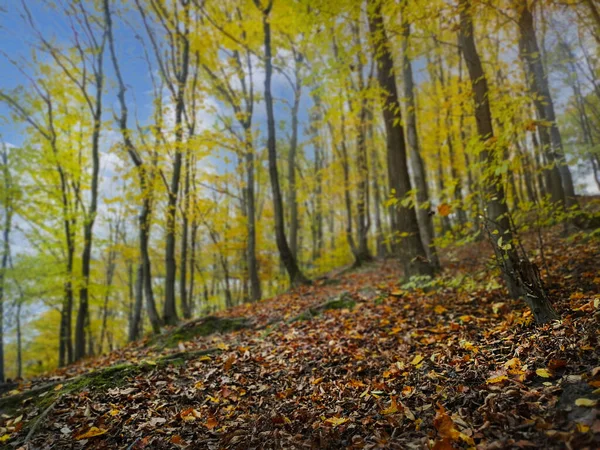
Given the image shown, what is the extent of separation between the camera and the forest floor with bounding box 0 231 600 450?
1.88 meters

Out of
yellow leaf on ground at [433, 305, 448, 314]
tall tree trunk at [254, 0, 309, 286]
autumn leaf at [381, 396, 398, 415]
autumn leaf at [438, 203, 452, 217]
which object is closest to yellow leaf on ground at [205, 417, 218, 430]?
autumn leaf at [381, 396, 398, 415]

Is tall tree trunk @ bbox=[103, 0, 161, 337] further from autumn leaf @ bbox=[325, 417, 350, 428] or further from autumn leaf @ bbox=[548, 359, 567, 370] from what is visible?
autumn leaf @ bbox=[548, 359, 567, 370]

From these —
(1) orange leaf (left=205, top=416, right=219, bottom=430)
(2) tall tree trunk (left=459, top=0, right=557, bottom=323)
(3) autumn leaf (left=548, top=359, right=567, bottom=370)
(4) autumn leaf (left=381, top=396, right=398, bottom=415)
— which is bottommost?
(1) orange leaf (left=205, top=416, right=219, bottom=430)

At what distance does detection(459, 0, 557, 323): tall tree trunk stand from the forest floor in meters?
0.20

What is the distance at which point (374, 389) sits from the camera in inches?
105

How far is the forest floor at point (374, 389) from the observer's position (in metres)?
1.88

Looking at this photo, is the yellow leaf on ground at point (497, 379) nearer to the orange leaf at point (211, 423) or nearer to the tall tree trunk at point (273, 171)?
the orange leaf at point (211, 423)

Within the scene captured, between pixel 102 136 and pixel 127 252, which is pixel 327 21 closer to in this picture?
pixel 102 136

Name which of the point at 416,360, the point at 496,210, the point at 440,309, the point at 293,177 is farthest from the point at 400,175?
the point at 293,177

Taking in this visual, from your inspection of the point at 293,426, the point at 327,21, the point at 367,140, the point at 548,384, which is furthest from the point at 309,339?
the point at 367,140

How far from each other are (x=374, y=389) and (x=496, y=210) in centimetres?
270

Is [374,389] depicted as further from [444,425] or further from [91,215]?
[91,215]

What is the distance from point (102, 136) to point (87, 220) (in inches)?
126

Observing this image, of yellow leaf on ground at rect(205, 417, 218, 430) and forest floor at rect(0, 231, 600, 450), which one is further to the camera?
yellow leaf on ground at rect(205, 417, 218, 430)
